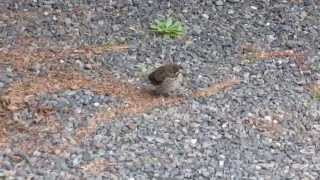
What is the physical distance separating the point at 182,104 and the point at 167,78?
0.28m

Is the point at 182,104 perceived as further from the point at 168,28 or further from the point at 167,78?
the point at 168,28

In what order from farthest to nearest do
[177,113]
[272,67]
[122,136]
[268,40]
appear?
[268,40]
[272,67]
[177,113]
[122,136]

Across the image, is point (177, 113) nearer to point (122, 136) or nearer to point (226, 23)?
point (122, 136)

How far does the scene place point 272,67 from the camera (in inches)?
294

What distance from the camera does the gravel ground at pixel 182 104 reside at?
573 cm

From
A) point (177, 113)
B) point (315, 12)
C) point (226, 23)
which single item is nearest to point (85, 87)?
point (177, 113)

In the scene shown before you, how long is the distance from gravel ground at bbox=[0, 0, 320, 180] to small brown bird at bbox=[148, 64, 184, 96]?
0.19 meters

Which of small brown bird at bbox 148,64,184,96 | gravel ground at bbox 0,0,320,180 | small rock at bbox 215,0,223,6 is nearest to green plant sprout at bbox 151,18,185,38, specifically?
gravel ground at bbox 0,0,320,180


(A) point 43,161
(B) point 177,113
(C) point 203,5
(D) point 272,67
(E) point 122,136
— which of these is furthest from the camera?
(C) point 203,5

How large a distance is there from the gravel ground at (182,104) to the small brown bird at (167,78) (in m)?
0.19

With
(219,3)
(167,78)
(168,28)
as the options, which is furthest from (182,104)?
(219,3)

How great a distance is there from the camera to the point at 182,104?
261 inches

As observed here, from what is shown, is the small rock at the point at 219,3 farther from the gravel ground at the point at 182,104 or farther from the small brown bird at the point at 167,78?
the small brown bird at the point at 167,78

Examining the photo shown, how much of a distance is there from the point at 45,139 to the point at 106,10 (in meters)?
2.94
